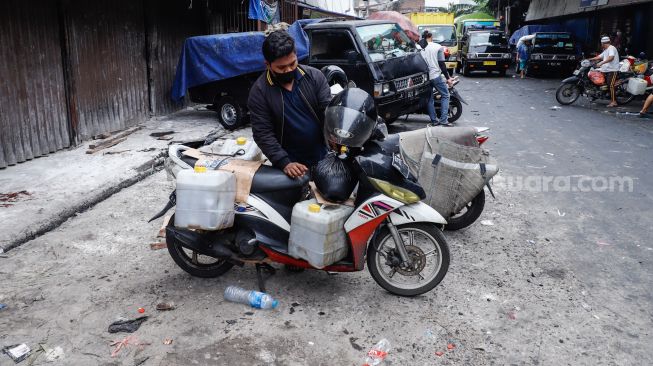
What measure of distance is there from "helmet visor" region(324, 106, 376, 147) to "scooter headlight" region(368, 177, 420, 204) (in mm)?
287

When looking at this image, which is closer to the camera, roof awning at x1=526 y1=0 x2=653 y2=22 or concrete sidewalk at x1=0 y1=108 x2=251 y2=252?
concrete sidewalk at x1=0 y1=108 x2=251 y2=252

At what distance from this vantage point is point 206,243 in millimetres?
3775

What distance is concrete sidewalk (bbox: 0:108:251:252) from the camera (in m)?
4.95

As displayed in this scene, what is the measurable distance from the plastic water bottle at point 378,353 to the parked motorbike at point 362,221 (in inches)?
23.8

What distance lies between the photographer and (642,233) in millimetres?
4918

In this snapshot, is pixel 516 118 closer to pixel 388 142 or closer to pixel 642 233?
pixel 642 233

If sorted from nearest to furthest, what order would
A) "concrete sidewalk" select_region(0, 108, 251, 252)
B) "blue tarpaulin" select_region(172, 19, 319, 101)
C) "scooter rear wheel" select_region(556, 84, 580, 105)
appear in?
"concrete sidewalk" select_region(0, 108, 251, 252) < "blue tarpaulin" select_region(172, 19, 319, 101) < "scooter rear wheel" select_region(556, 84, 580, 105)

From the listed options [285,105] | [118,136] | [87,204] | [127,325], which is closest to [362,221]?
[285,105]

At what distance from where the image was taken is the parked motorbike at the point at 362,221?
343 centimetres

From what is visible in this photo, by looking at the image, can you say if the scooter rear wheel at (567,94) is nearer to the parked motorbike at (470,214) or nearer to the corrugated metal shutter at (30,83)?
the parked motorbike at (470,214)

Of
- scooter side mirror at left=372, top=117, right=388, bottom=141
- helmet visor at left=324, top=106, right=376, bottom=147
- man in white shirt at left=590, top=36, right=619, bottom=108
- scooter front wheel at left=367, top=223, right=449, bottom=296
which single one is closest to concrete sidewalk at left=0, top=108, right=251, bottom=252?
helmet visor at left=324, top=106, right=376, bottom=147

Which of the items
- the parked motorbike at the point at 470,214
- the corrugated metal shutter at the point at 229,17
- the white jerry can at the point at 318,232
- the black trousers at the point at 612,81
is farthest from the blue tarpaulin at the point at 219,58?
the black trousers at the point at 612,81

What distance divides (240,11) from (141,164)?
27.4 feet

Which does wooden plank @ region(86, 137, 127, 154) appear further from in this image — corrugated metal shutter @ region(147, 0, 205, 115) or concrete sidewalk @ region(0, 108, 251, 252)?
corrugated metal shutter @ region(147, 0, 205, 115)
